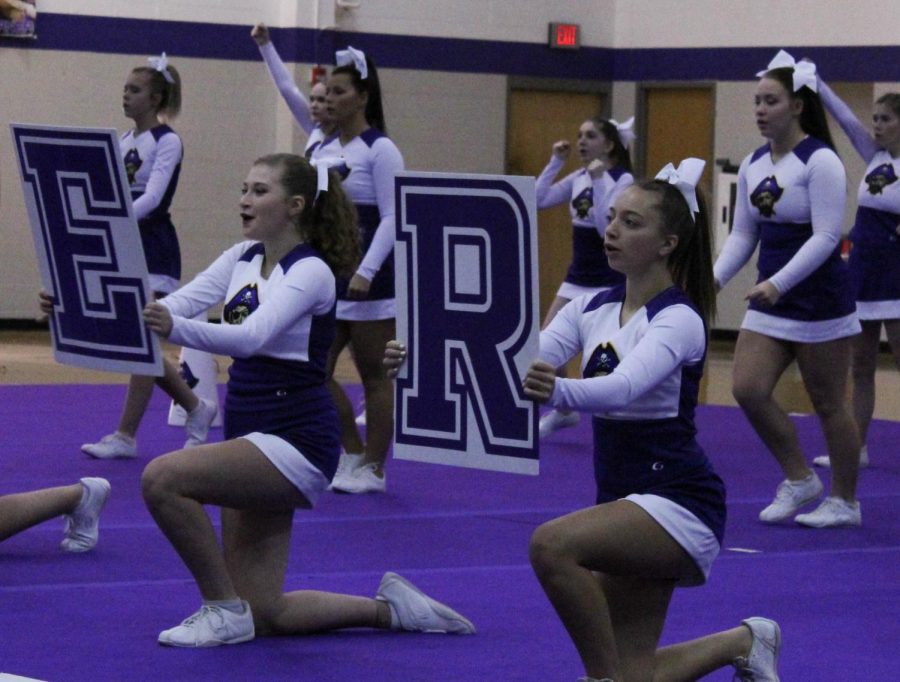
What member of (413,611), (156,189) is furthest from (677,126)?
(413,611)

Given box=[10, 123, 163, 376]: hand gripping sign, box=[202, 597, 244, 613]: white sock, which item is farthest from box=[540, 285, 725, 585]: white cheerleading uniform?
box=[10, 123, 163, 376]: hand gripping sign

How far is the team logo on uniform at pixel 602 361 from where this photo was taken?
323cm

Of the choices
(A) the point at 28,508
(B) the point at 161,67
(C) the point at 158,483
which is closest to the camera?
(C) the point at 158,483

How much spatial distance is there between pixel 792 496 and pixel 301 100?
2725 millimetres

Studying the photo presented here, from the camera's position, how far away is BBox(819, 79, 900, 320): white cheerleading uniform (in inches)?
267

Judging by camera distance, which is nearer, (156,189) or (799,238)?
(799,238)

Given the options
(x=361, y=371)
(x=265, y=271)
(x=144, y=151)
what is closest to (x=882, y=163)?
(x=361, y=371)

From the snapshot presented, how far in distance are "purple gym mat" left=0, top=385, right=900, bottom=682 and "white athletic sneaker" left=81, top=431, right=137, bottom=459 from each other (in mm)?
80

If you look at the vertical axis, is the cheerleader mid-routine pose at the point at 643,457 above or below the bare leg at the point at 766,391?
above

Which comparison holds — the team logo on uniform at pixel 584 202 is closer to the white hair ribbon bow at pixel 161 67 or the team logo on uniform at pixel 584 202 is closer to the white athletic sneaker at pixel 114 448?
the white hair ribbon bow at pixel 161 67

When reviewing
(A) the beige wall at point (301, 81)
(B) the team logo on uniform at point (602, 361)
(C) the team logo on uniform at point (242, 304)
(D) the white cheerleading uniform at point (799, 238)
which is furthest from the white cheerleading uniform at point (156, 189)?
(A) the beige wall at point (301, 81)

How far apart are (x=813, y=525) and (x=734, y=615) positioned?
1.38 metres

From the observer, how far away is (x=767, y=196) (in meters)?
5.39

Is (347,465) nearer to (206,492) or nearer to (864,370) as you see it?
(864,370)
